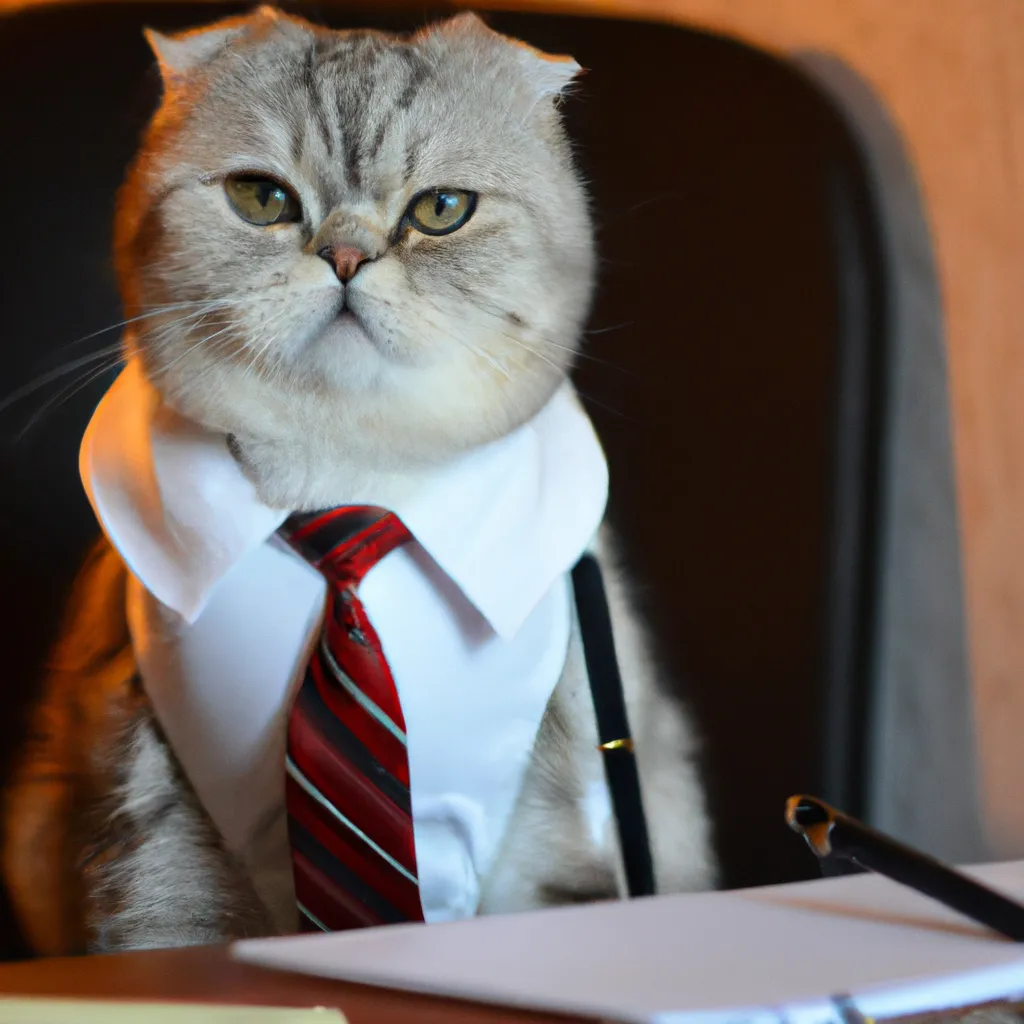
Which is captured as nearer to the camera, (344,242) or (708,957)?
(708,957)

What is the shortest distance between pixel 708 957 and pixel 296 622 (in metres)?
0.35

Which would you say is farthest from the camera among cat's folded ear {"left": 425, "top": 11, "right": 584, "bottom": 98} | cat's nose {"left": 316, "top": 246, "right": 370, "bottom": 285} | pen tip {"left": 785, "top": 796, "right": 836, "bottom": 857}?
cat's folded ear {"left": 425, "top": 11, "right": 584, "bottom": 98}

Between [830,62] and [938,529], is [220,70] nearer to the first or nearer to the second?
[830,62]

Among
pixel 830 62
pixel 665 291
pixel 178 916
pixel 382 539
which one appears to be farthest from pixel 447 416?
pixel 830 62

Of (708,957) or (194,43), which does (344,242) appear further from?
(708,957)

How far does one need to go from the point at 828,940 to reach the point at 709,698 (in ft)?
1.21

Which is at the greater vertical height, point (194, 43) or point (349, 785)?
point (194, 43)

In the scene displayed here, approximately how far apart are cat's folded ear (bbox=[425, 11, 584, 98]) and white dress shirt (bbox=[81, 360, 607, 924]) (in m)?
0.27

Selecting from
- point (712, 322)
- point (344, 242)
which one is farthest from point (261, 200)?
point (712, 322)

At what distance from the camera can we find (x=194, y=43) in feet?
2.47

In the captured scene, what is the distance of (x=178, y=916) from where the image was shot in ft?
2.27

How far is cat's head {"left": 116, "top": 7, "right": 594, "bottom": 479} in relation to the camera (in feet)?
2.26

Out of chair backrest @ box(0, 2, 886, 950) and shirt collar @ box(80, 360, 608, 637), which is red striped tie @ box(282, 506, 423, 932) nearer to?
shirt collar @ box(80, 360, 608, 637)

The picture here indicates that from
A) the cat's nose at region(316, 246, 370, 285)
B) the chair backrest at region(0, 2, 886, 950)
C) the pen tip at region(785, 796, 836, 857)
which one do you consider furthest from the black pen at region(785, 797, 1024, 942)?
the cat's nose at region(316, 246, 370, 285)
